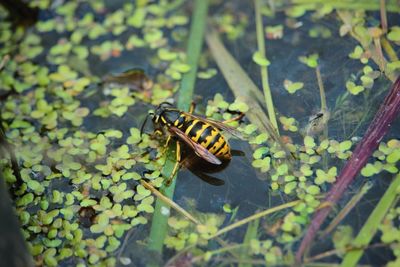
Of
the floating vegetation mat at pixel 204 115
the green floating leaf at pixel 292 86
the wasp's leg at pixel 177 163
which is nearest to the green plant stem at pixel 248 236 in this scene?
the floating vegetation mat at pixel 204 115

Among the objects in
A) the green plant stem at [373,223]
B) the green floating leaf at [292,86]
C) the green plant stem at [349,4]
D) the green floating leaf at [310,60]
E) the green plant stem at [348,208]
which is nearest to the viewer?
the green plant stem at [373,223]

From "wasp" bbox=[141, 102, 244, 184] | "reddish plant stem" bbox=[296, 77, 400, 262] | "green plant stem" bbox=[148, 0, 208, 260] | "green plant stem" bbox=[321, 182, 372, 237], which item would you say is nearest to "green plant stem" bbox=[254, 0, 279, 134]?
"wasp" bbox=[141, 102, 244, 184]

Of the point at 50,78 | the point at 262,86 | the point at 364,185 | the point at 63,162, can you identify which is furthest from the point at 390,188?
the point at 50,78

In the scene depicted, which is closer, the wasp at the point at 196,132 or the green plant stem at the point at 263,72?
the wasp at the point at 196,132

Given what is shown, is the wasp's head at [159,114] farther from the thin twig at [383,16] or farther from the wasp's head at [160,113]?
the thin twig at [383,16]

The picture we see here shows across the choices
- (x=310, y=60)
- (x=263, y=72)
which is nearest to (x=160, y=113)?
(x=263, y=72)

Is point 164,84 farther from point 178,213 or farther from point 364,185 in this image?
point 364,185
